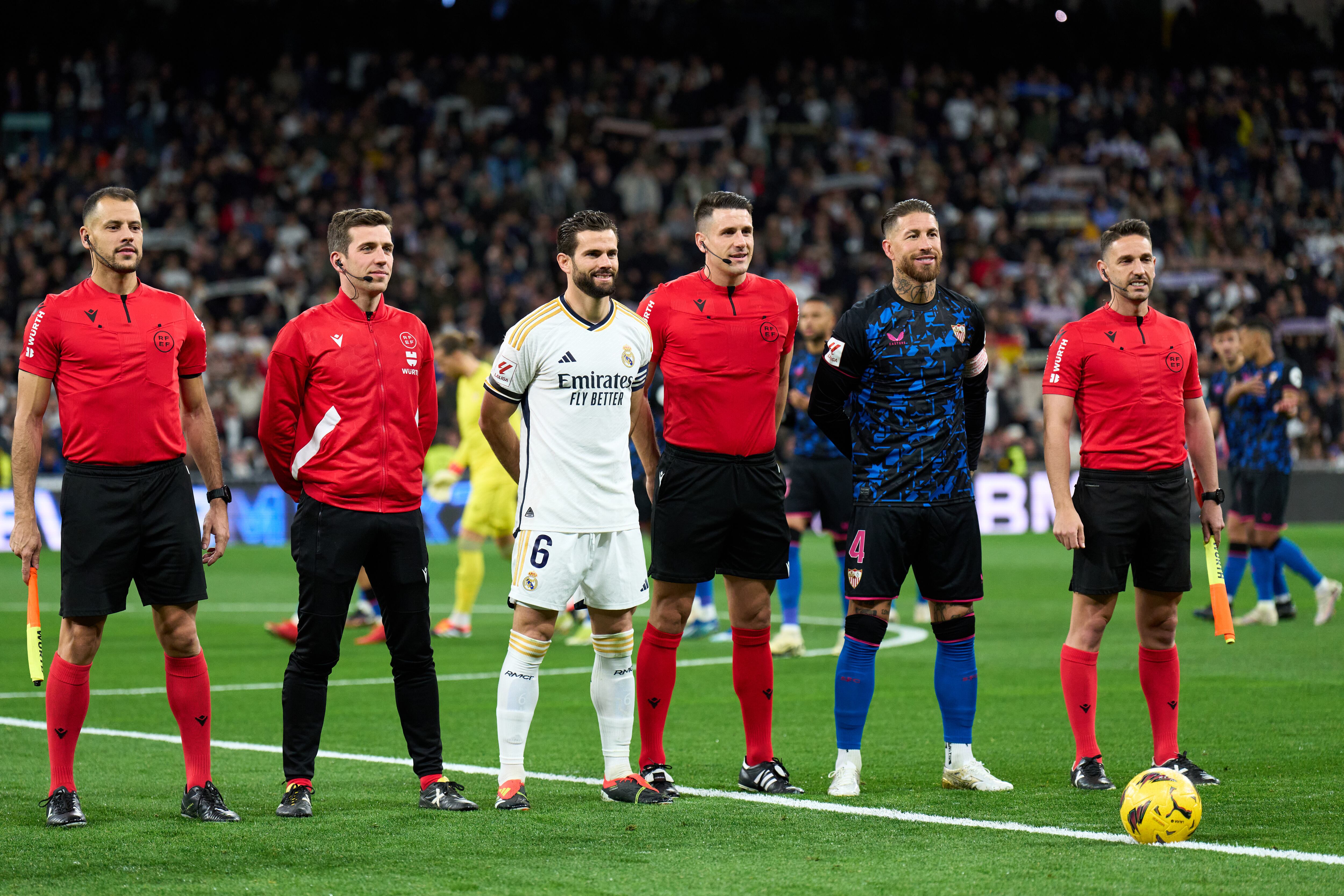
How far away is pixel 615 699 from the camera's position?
6.77 metres

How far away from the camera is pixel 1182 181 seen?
32.3 m

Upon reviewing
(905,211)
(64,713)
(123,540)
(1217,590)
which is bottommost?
(64,713)

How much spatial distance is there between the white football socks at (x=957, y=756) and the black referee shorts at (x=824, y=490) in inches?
207

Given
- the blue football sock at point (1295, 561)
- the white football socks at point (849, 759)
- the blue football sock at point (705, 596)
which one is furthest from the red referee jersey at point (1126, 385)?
the blue football sock at point (1295, 561)

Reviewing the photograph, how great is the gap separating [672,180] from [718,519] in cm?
2388

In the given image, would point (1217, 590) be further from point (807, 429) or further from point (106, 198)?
point (807, 429)

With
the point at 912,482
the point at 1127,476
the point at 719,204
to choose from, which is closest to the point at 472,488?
the point at 719,204

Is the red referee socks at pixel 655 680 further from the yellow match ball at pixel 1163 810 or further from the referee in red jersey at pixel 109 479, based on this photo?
the yellow match ball at pixel 1163 810

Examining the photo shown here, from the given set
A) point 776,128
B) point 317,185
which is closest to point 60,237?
point 317,185

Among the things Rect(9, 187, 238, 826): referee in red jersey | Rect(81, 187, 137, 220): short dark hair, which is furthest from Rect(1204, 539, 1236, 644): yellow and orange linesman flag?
Rect(81, 187, 137, 220): short dark hair

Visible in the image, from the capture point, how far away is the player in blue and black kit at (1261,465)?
1370 cm

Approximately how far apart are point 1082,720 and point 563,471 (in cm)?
249

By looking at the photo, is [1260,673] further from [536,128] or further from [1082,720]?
[536,128]

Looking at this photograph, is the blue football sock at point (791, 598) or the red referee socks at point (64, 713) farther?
the blue football sock at point (791, 598)
